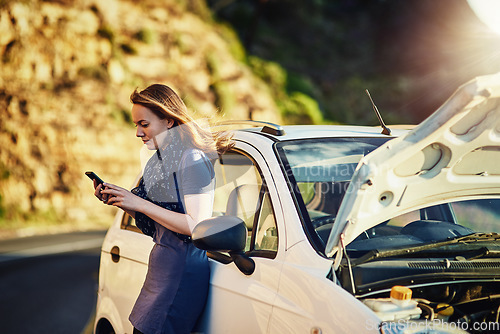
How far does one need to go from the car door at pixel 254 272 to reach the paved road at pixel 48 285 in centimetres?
354

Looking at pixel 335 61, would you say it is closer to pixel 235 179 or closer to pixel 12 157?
pixel 12 157

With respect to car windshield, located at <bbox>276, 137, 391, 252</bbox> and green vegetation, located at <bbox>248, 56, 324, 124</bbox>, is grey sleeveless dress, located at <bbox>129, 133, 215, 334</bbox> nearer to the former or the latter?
car windshield, located at <bbox>276, 137, 391, 252</bbox>

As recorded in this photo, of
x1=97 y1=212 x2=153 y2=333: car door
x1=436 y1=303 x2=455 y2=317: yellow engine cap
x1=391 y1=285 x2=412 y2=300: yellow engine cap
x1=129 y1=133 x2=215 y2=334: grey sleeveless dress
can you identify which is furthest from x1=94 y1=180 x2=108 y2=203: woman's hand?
x1=436 y1=303 x2=455 y2=317: yellow engine cap

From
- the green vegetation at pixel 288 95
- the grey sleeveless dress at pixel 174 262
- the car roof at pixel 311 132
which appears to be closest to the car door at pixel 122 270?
the grey sleeveless dress at pixel 174 262

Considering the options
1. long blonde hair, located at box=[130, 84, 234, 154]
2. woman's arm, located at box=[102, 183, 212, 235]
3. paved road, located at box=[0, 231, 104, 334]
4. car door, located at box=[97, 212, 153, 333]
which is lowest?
paved road, located at box=[0, 231, 104, 334]

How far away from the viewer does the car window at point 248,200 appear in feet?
8.65

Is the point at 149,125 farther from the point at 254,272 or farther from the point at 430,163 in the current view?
the point at 430,163

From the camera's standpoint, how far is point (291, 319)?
2.17 m

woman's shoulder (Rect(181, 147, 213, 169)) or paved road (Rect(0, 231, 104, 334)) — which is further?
paved road (Rect(0, 231, 104, 334))

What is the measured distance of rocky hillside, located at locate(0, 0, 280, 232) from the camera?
16.5 meters

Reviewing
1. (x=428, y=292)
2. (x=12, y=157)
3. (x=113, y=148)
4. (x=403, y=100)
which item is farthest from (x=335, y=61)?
(x=428, y=292)

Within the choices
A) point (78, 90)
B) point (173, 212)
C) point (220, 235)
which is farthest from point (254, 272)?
point (78, 90)

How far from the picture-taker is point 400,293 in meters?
2.08

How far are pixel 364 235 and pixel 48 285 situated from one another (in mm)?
6246
